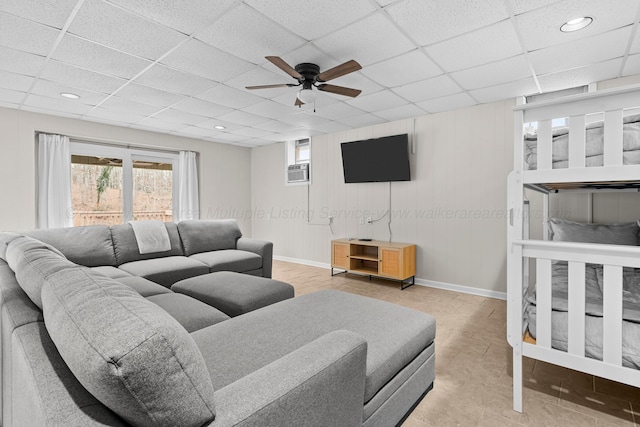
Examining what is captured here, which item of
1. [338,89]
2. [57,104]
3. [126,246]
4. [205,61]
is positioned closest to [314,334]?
[338,89]

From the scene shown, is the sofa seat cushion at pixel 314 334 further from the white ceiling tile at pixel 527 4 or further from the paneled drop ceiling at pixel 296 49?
the white ceiling tile at pixel 527 4

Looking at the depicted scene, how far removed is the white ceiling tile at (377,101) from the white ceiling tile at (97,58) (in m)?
2.25

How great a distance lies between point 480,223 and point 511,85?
5.36 ft

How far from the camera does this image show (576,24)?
86.7 inches

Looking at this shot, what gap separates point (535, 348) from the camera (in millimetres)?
1826

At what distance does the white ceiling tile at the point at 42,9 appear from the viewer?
2.00 m

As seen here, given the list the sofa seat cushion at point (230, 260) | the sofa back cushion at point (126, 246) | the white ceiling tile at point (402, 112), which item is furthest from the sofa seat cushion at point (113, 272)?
the white ceiling tile at point (402, 112)

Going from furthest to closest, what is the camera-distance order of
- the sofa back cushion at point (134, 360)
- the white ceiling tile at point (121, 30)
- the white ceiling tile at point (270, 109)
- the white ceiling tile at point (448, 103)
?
the white ceiling tile at point (270, 109), the white ceiling tile at point (448, 103), the white ceiling tile at point (121, 30), the sofa back cushion at point (134, 360)

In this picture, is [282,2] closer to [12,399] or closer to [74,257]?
[12,399]

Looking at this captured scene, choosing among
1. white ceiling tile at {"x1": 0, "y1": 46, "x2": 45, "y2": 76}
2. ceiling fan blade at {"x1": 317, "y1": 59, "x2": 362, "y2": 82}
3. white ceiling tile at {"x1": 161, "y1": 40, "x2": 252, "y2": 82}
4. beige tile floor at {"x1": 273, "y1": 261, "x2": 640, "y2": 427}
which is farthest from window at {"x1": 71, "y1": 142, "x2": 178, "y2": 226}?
beige tile floor at {"x1": 273, "y1": 261, "x2": 640, "y2": 427}

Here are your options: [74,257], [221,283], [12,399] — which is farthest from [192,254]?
→ [12,399]

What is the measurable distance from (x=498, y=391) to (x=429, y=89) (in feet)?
Answer: 9.44

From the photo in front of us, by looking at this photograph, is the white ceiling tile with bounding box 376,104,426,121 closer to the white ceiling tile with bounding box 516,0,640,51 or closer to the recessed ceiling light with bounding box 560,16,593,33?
the white ceiling tile with bounding box 516,0,640,51

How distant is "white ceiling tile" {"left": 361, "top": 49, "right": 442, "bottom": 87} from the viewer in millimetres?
2727
